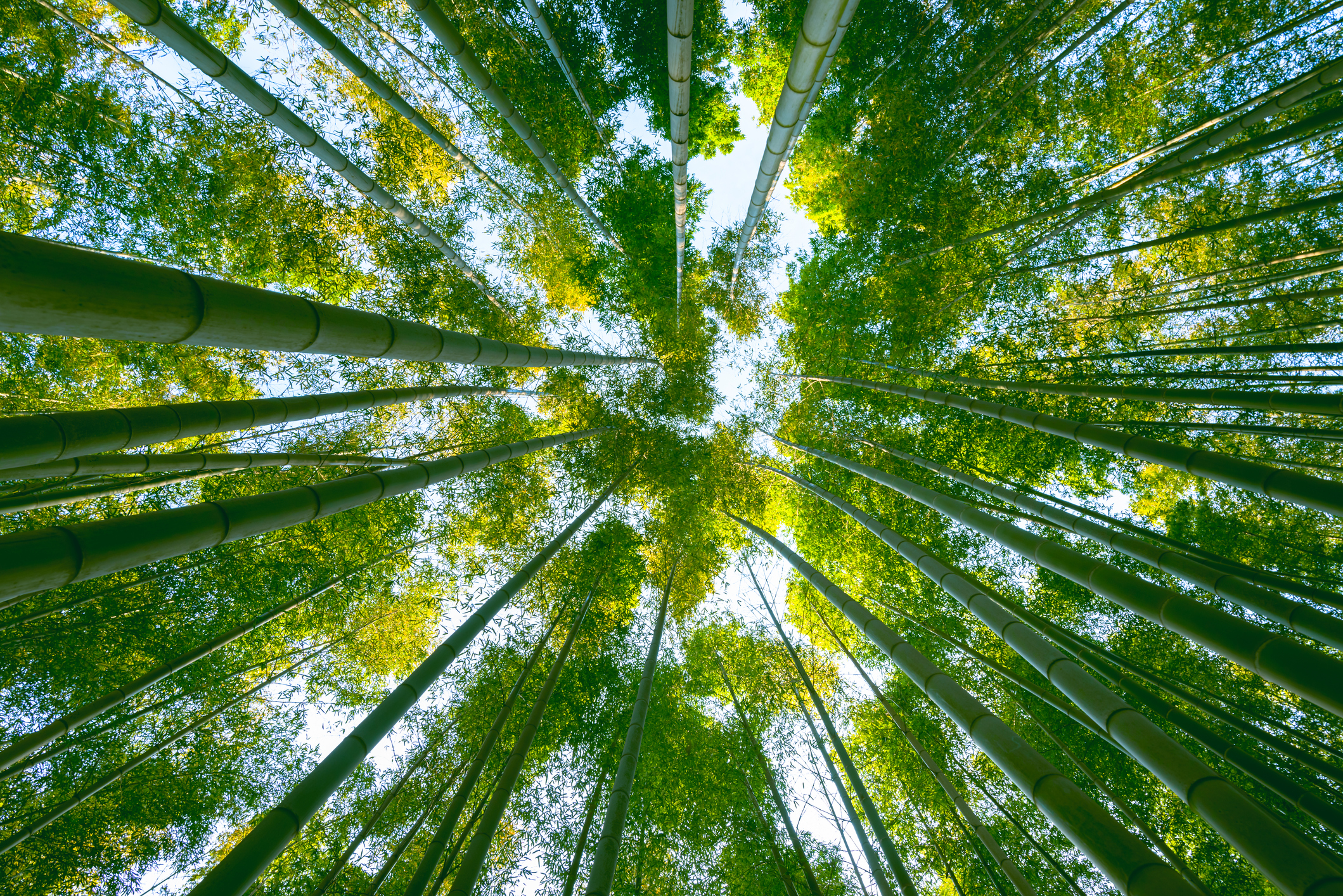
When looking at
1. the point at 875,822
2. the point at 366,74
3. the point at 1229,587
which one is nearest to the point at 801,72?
the point at 1229,587

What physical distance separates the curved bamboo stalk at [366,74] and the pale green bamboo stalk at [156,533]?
361 centimetres

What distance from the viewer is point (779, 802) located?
4.38m

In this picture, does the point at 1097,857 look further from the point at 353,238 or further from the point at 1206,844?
the point at 353,238

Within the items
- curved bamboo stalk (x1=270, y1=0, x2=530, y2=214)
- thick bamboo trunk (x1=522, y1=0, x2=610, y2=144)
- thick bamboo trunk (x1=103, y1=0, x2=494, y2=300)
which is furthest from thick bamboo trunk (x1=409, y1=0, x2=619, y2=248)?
thick bamboo trunk (x1=103, y1=0, x2=494, y2=300)

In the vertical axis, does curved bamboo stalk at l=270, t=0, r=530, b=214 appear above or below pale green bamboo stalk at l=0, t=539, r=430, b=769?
above

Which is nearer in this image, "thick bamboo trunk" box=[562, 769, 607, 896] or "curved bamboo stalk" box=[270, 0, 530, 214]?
"thick bamboo trunk" box=[562, 769, 607, 896]

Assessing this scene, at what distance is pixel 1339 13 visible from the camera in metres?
4.69

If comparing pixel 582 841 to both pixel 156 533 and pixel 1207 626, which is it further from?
pixel 1207 626

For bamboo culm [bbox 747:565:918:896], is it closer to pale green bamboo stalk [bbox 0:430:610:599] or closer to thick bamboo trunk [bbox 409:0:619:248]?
pale green bamboo stalk [bbox 0:430:610:599]

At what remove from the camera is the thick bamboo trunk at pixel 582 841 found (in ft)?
11.2

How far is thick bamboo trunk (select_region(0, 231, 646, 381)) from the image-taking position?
3.82ft

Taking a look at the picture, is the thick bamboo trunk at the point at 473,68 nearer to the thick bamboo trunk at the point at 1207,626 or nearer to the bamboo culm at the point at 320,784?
the bamboo culm at the point at 320,784

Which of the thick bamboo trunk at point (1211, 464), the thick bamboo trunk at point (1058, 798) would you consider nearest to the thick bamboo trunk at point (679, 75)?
the thick bamboo trunk at point (1211, 464)

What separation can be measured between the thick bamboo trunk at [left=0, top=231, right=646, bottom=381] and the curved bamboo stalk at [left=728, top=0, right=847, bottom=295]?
240cm
